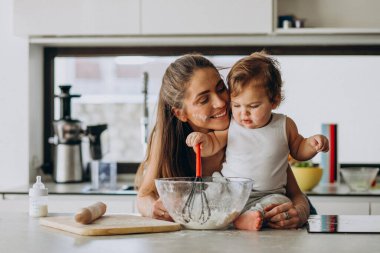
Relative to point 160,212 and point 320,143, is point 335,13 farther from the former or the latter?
point 160,212

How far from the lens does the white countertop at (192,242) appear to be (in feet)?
4.34

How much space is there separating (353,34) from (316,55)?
36 cm

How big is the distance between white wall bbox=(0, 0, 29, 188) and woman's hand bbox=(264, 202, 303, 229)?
2.08m

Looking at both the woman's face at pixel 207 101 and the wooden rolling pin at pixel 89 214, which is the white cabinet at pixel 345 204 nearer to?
the woman's face at pixel 207 101

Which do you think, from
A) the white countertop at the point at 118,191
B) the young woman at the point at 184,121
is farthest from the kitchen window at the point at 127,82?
the young woman at the point at 184,121

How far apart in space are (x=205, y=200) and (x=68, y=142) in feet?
6.67

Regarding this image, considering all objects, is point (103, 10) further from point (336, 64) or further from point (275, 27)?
A: point (336, 64)

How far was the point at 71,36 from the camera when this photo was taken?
10.9 feet

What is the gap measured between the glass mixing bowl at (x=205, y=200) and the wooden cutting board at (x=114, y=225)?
4cm

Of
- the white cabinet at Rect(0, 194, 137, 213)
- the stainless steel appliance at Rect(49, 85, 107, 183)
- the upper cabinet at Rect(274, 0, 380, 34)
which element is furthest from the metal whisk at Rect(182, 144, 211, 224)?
the upper cabinet at Rect(274, 0, 380, 34)

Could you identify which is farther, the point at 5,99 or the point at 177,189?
the point at 5,99

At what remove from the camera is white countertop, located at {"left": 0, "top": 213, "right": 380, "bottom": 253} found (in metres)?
1.32

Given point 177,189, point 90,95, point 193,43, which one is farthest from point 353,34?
point 177,189

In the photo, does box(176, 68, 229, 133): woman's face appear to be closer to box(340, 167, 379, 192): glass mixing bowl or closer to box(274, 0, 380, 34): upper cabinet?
box(340, 167, 379, 192): glass mixing bowl
